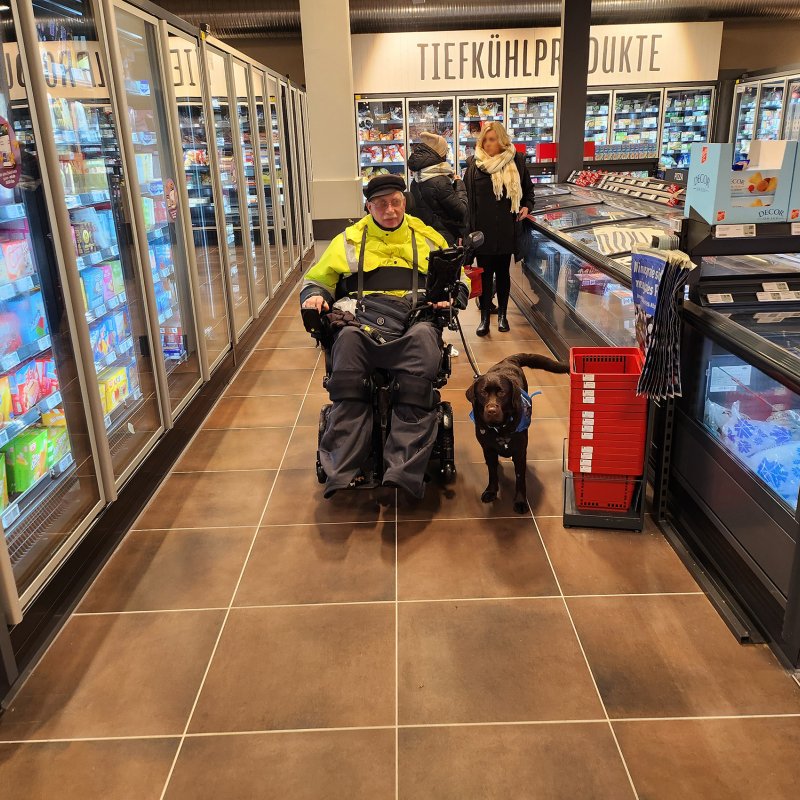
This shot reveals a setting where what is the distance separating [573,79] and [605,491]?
6.17 meters

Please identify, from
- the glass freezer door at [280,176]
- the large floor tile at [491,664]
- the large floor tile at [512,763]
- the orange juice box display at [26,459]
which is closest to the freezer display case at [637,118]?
the glass freezer door at [280,176]

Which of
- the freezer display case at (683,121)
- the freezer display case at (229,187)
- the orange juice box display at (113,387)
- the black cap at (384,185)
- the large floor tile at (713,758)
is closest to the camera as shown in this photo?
the large floor tile at (713,758)

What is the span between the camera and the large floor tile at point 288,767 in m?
Answer: 1.89

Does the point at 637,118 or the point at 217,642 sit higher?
the point at 637,118

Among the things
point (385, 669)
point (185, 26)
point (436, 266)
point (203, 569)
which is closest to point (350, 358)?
point (436, 266)

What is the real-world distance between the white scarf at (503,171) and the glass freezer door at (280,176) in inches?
108

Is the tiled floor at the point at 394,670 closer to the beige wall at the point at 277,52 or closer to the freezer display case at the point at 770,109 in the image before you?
the freezer display case at the point at 770,109

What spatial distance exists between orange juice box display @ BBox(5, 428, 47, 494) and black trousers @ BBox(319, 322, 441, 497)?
115 centimetres

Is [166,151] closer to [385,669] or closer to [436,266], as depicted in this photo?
[436,266]

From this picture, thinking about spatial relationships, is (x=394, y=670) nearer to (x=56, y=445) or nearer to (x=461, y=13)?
(x=56, y=445)

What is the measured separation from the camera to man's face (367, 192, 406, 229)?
355 cm

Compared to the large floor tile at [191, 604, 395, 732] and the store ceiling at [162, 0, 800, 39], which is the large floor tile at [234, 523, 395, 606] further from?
the store ceiling at [162, 0, 800, 39]

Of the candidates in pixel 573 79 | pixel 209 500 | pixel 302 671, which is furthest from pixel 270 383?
pixel 573 79

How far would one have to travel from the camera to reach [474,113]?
38.1 ft
